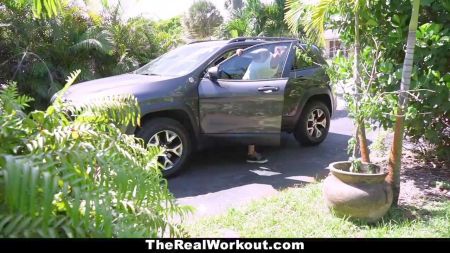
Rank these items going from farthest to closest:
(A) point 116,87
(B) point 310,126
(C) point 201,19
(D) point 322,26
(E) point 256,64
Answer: (C) point 201,19 < (B) point 310,126 < (E) point 256,64 < (A) point 116,87 < (D) point 322,26

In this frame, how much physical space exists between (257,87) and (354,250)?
3385 mm

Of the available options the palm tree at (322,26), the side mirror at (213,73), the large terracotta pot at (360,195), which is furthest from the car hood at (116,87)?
the large terracotta pot at (360,195)

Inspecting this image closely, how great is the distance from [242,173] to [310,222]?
1911mm

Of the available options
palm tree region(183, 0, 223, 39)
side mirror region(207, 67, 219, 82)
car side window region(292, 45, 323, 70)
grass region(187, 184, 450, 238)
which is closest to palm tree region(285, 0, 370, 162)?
grass region(187, 184, 450, 238)

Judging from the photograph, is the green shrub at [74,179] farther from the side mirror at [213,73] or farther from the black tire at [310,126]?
the black tire at [310,126]

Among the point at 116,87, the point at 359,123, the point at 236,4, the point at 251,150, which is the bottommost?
the point at 251,150

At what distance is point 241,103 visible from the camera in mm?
5535

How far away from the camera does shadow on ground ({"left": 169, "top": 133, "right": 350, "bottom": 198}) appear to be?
16.6 ft

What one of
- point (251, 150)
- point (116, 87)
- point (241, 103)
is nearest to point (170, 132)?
point (116, 87)

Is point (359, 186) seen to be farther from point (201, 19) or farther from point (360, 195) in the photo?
point (201, 19)

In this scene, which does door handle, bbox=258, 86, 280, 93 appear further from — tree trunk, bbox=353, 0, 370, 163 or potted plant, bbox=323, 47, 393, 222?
potted plant, bbox=323, 47, 393, 222

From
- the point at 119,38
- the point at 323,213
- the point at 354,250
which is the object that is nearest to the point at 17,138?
the point at 354,250

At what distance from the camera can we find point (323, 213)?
3889 millimetres

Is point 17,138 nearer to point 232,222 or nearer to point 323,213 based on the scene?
point 232,222
